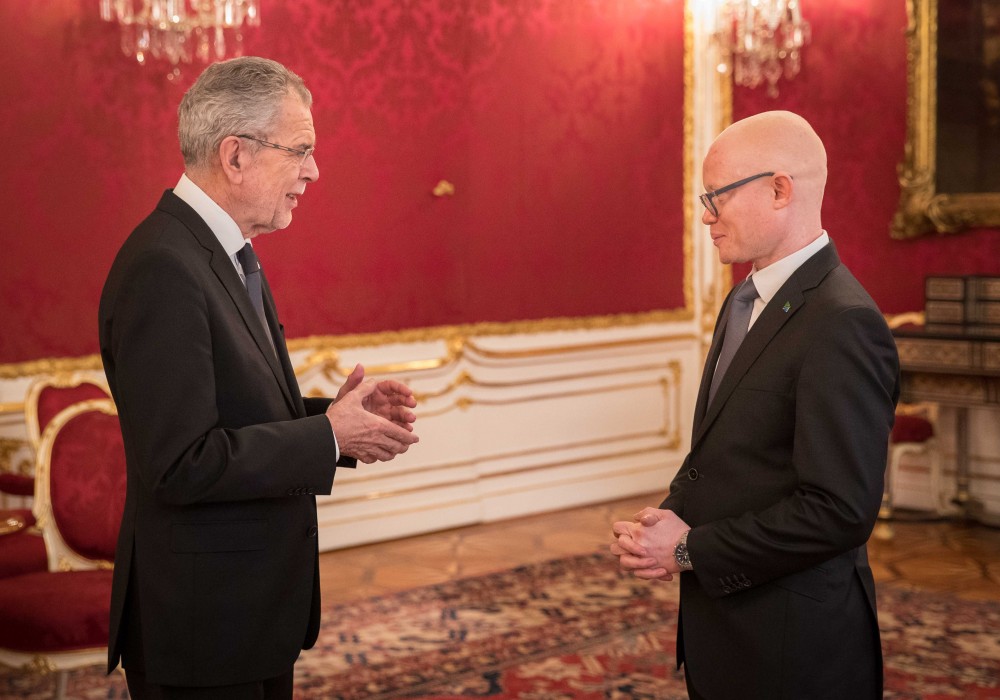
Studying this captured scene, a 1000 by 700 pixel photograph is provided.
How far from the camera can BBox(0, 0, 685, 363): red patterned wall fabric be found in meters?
4.64

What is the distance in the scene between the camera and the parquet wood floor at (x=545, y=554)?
488 cm

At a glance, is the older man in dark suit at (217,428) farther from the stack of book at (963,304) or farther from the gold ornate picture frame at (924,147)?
the gold ornate picture frame at (924,147)

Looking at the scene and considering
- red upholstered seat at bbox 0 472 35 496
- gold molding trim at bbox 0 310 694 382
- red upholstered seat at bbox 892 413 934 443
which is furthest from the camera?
red upholstered seat at bbox 892 413 934 443

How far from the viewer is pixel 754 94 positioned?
22.5 feet

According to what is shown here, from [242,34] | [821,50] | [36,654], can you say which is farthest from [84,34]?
[821,50]

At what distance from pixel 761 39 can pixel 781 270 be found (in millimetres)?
4537

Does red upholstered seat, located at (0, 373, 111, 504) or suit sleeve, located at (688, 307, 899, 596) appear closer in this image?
suit sleeve, located at (688, 307, 899, 596)

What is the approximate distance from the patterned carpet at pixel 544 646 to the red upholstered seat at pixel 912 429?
50.6 inches

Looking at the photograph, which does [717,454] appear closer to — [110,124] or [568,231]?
[110,124]

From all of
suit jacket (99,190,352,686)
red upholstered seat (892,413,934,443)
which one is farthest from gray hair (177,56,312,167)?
red upholstered seat (892,413,934,443)

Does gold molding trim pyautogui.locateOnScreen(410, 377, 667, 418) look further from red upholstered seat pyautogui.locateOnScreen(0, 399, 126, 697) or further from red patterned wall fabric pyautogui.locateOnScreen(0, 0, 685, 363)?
red upholstered seat pyautogui.locateOnScreen(0, 399, 126, 697)

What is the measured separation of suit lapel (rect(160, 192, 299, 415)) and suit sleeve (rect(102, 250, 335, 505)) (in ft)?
0.22

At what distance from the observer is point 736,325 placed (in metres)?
2.00

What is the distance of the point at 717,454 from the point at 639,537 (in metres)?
0.20
